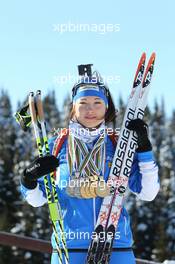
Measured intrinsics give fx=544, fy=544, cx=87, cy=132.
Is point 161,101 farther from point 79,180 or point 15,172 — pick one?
point 79,180

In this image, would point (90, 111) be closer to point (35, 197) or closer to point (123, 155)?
point (123, 155)

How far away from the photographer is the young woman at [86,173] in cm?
267

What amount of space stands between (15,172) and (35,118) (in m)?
33.1

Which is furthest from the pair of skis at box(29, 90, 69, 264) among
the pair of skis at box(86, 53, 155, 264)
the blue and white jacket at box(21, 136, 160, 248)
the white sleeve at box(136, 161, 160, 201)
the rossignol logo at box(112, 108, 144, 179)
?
the white sleeve at box(136, 161, 160, 201)

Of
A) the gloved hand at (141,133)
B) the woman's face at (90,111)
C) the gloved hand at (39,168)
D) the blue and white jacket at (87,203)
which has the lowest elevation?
the blue and white jacket at (87,203)

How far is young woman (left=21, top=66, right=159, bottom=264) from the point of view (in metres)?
2.67

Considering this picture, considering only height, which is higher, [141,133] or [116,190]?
[141,133]

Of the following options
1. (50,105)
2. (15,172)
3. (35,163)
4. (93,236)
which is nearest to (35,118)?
(35,163)

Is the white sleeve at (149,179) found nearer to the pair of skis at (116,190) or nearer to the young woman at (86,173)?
the young woman at (86,173)

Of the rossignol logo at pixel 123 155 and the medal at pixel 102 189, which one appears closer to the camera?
the medal at pixel 102 189

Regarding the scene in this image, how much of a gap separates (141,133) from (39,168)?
54cm

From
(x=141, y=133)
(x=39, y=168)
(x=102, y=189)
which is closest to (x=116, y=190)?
(x=102, y=189)

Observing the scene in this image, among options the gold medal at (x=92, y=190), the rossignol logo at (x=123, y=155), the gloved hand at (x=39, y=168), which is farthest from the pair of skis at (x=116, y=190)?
the gloved hand at (x=39, y=168)

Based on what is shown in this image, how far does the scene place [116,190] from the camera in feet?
9.20
